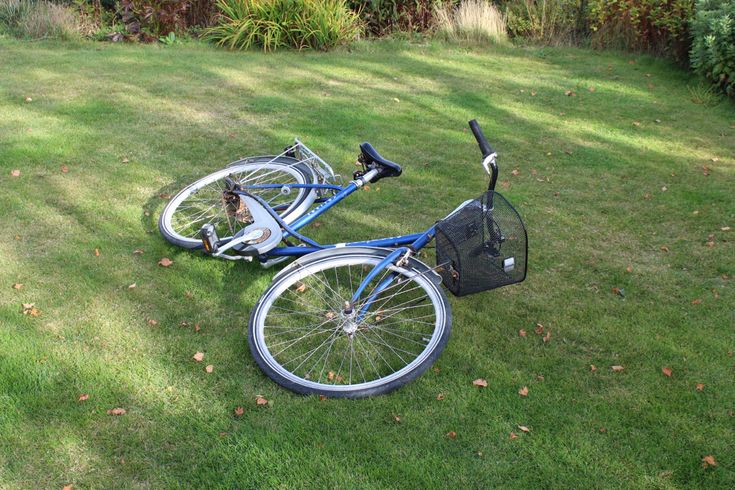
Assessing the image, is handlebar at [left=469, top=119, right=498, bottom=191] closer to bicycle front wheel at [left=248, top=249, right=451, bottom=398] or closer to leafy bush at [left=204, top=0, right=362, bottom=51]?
bicycle front wheel at [left=248, top=249, right=451, bottom=398]

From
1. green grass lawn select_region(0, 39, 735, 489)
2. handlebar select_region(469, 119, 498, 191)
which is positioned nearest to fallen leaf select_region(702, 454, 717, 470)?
green grass lawn select_region(0, 39, 735, 489)

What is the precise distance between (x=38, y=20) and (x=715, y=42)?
9564mm

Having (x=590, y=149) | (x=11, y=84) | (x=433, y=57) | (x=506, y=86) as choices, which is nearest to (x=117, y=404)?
(x=590, y=149)

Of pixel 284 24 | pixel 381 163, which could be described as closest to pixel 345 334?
pixel 381 163

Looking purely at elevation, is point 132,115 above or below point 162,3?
below

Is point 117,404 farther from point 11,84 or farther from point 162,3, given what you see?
point 162,3

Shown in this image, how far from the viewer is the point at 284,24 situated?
10.2m

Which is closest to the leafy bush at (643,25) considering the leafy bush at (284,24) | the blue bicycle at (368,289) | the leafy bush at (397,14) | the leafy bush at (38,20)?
the leafy bush at (397,14)

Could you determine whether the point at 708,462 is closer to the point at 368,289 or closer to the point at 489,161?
the point at 489,161

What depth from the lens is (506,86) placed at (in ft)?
29.6

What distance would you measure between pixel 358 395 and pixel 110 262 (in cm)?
227

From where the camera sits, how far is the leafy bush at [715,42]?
8148 mm

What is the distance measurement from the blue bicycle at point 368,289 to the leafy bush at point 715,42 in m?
5.54

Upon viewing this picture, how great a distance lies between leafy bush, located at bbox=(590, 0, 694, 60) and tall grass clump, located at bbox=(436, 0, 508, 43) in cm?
142
